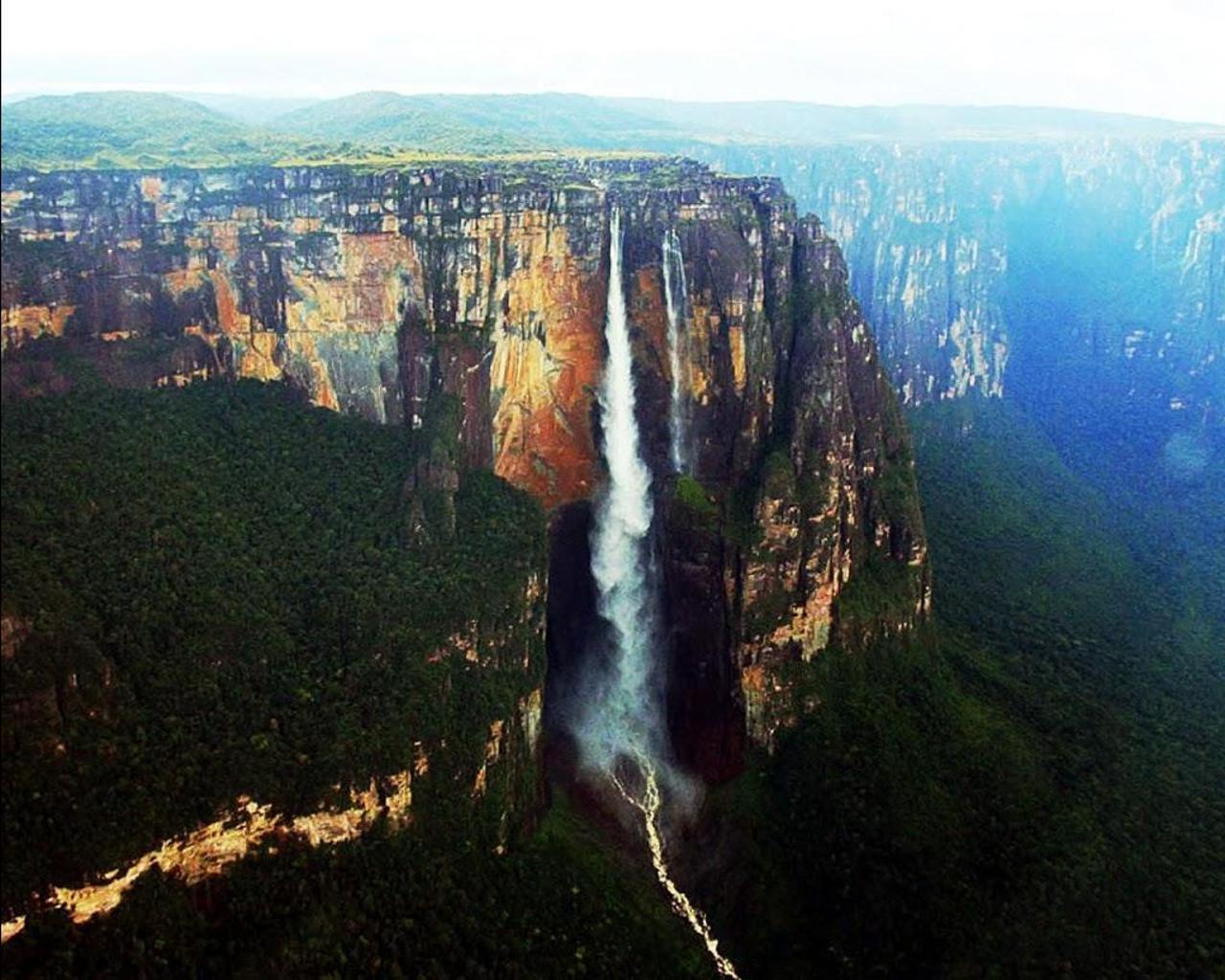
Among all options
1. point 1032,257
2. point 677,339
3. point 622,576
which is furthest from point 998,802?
point 1032,257

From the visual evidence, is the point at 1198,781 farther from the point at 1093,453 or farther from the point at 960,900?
the point at 1093,453

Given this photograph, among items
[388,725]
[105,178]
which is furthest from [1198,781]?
[105,178]

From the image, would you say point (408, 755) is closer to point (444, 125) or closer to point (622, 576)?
point (622, 576)

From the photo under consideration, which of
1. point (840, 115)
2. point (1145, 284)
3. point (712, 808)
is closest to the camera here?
point (712, 808)

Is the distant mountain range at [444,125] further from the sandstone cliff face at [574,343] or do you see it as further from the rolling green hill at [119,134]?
the sandstone cliff face at [574,343]

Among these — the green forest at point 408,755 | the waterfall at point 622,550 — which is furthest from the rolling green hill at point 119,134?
the waterfall at point 622,550

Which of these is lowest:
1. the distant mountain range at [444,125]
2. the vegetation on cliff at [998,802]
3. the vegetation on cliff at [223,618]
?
the vegetation on cliff at [998,802]
